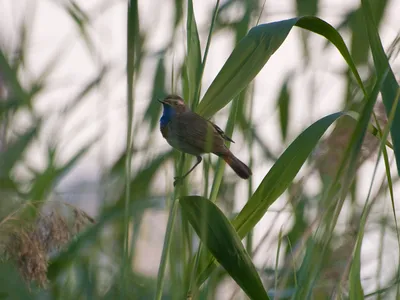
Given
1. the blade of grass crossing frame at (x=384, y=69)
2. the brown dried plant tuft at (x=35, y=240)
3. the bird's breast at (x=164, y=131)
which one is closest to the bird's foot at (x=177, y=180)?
the blade of grass crossing frame at (x=384, y=69)

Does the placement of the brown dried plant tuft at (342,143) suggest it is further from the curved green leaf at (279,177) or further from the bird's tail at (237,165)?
the curved green leaf at (279,177)

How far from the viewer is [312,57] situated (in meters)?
2.26

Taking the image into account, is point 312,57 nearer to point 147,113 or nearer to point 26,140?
point 147,113

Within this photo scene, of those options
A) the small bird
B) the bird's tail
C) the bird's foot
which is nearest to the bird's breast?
the small bird

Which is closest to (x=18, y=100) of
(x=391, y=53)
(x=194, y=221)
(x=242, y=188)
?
(x=242, y=188)

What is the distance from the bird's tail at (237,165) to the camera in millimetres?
2035

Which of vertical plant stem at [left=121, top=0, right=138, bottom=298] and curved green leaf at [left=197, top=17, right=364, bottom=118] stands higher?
→ curved green leaf at [left=197, top=17, right=364, bottom=118]

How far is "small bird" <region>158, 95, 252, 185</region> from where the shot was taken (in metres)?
2.00

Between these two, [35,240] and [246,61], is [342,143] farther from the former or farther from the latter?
[35,240]

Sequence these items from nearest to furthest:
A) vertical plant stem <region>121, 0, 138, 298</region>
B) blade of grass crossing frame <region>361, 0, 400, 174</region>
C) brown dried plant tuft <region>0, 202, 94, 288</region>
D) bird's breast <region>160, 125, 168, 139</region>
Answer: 1. vertical plant stem <region>121, 0, 138, 298</region>
2. blade of grass crossing frame <region>361, 0, 400, 174</region>
3. brown dried plant tuft <region>0, 202, 94, 288</region>
4. bird's breast <region>160, 125, 168, 139</region>

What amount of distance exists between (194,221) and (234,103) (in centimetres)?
34

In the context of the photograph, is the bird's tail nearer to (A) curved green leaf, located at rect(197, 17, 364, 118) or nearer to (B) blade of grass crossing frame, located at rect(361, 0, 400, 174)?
(A) curved green leaf, located at rect(197, 17, 364, 118)

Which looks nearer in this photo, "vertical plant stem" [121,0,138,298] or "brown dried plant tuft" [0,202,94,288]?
"vertical plant stem" [121,0,138,298]

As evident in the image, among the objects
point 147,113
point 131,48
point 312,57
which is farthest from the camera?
point 147,113
